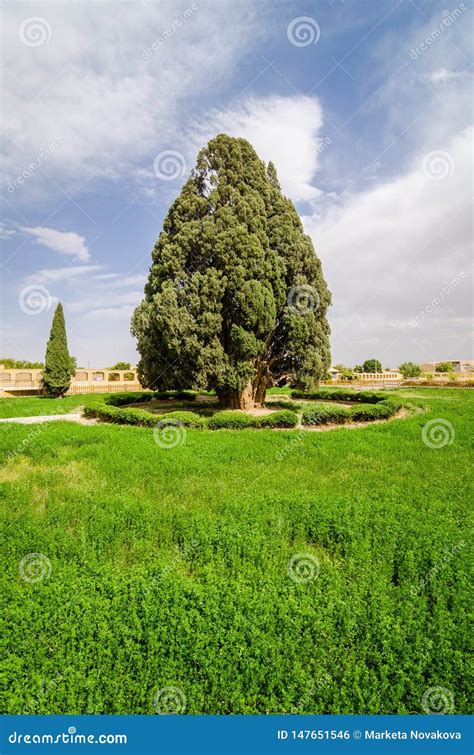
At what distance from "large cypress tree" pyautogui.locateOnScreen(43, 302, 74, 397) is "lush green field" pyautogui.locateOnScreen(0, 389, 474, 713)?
66.6 ft

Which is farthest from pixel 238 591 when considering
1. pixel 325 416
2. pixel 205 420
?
pixel 325 416

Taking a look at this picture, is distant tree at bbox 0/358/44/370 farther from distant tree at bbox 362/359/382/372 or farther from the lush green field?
distant tree at bbox 362/359/382/372

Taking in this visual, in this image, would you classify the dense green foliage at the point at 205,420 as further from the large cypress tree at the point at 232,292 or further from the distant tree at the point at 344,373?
the distant tree at the point at 344,373

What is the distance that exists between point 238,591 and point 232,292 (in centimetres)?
1141

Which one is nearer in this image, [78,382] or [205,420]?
[205,420]

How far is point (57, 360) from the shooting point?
2494cm

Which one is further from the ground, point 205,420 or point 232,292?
point 232,292

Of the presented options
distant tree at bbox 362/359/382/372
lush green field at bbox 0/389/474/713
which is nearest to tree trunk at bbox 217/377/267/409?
lush green field at bbox 0/389/474/713

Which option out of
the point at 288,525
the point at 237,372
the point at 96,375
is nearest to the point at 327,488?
the point at 288,525

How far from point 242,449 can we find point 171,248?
29.1 feet

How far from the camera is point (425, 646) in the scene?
9.23ft

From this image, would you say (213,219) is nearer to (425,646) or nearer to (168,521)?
(168,521)

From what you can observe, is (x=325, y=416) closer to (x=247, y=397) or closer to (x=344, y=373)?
(x=247, y=397)

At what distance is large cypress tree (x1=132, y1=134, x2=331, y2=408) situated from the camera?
13.0 metres
